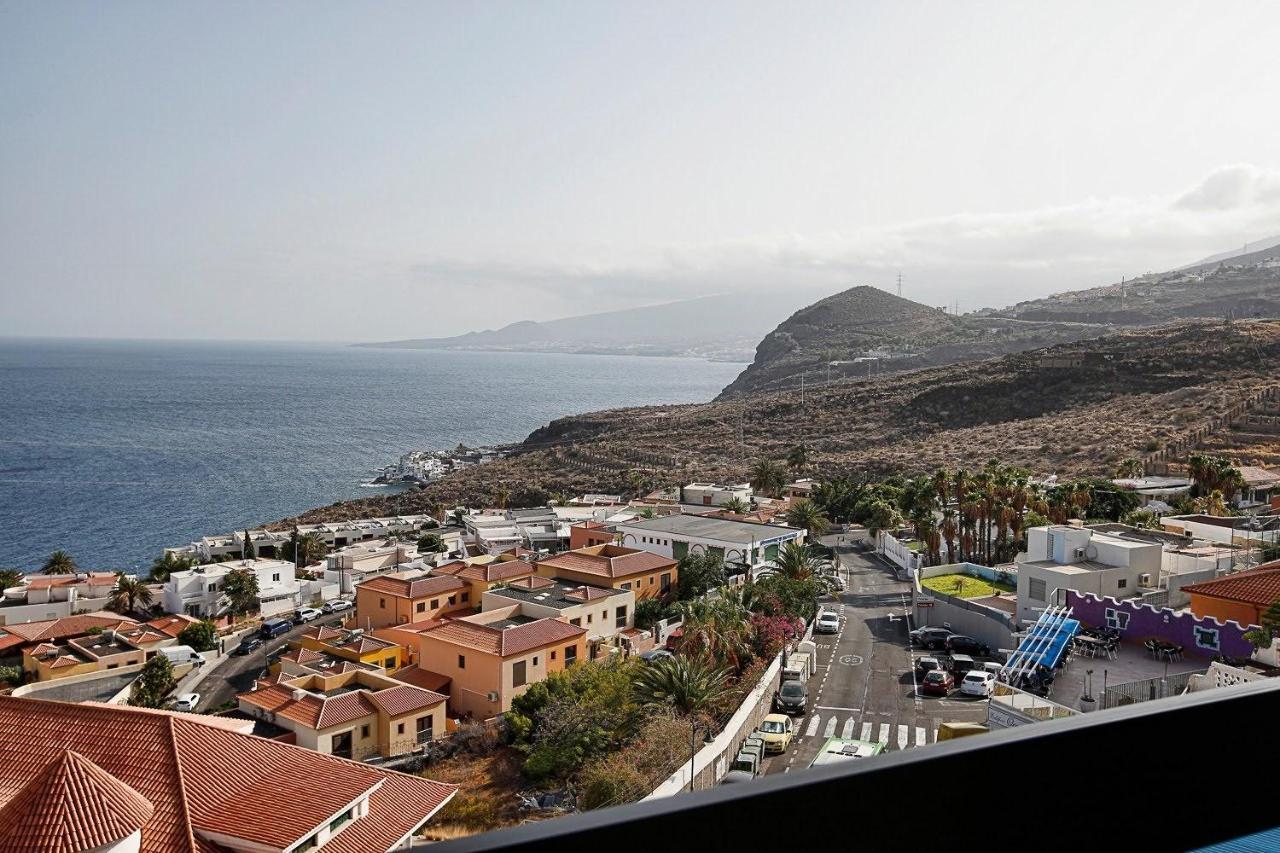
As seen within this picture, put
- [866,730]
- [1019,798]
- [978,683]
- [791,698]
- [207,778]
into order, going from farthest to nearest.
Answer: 1. [978,683]
2. [791,698]
3. [866,730]
4. [207,778]
5. [1019,798]

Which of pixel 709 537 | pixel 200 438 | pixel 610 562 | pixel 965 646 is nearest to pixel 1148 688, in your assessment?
pixel 965 646

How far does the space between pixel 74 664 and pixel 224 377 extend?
457ft

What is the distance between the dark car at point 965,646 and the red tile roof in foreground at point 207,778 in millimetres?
11183

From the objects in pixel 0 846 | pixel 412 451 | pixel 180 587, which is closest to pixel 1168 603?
pixel 0 846

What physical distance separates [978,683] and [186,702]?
607 inches

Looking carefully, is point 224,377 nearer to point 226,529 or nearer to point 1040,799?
point 226,529

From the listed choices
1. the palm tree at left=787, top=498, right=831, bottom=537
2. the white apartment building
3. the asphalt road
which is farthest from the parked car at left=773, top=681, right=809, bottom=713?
the palm tree at left=787, top=498, right=831, bottom=537

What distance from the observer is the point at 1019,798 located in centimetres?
104

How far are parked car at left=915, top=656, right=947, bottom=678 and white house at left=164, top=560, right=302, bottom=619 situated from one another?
20262 mm

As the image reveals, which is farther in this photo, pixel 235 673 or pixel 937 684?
pixel 235 673

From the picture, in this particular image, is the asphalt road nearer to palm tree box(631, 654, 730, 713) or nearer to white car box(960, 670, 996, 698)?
palm tree box(631, 654, 730, 713)

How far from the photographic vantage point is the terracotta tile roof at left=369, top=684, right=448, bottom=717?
52.8ft

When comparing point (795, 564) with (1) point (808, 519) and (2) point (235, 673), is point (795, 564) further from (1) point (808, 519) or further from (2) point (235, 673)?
(2) point (235, 673)

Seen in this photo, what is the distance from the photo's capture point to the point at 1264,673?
1202 cm
